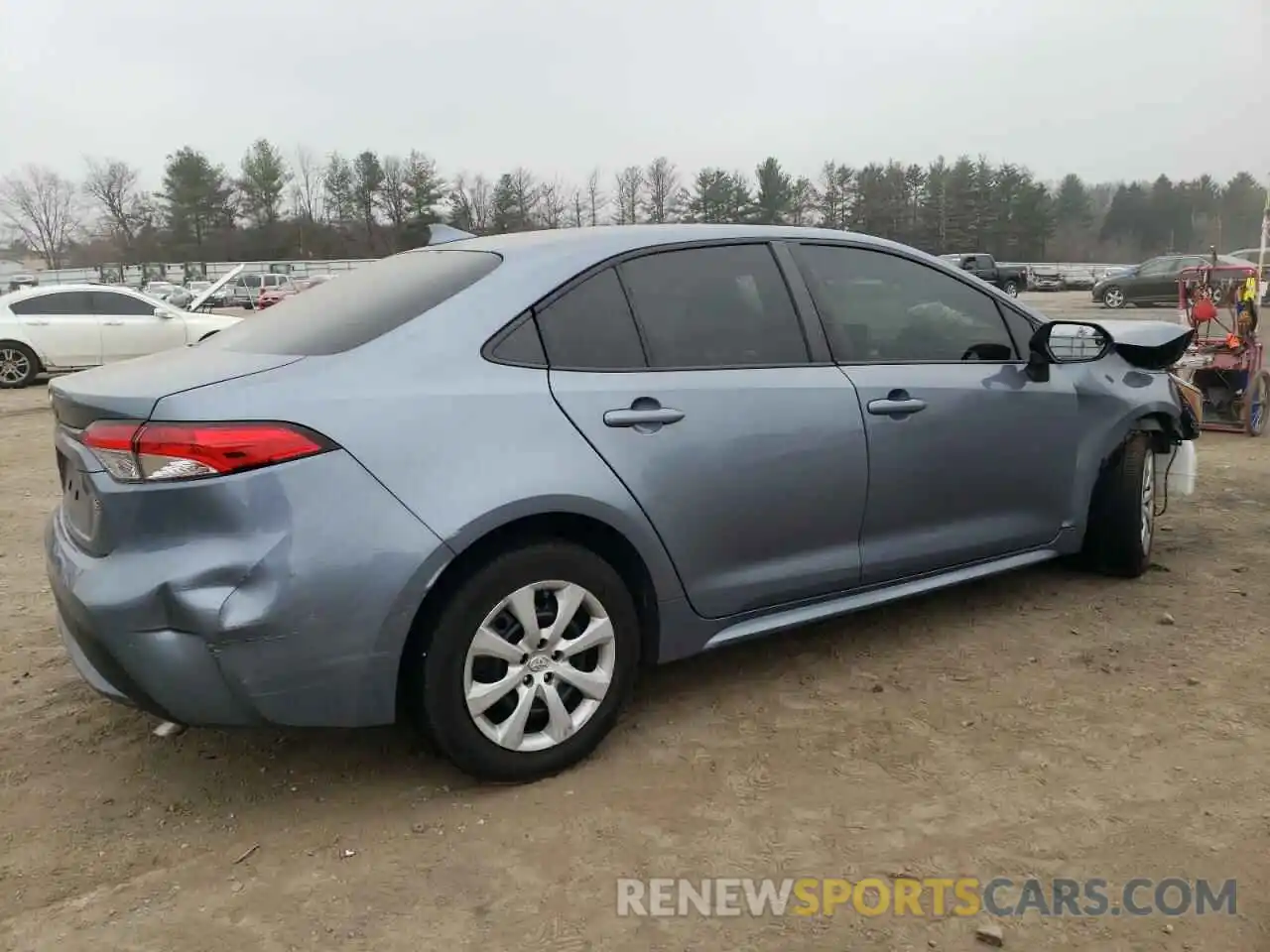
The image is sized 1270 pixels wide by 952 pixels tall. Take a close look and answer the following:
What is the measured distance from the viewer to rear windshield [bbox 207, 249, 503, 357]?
2736mm

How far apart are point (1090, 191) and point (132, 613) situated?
8969 cm

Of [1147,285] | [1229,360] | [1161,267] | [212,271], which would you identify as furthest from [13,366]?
[212,271]

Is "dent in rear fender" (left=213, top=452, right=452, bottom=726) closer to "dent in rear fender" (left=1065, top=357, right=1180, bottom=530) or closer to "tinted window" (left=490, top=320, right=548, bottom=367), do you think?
"tinted window" (left=490, top=320, right=548, bottom=367)

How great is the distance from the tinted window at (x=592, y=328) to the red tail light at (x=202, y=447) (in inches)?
29.9

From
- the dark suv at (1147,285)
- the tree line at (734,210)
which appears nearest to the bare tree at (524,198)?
the tree line at (734,210)

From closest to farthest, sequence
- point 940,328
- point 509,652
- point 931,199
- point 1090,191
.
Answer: point 509,652 < point 940,328 < point 931,199 < point 1090,191

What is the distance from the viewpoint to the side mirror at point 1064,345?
3.94 metres

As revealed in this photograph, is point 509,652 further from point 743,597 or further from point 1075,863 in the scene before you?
point 1075,863

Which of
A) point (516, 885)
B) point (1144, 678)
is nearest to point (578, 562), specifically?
point (516, 885)

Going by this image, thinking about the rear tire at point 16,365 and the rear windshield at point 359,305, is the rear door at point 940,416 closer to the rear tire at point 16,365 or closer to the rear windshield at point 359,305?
the rear windshield at point 359,305

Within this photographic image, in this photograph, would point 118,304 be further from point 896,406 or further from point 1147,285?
point 1147,285

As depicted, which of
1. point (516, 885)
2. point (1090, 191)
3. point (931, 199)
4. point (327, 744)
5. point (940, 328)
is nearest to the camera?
point (516, 885)

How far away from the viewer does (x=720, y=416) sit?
9.95ft

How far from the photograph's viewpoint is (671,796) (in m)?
2.73
